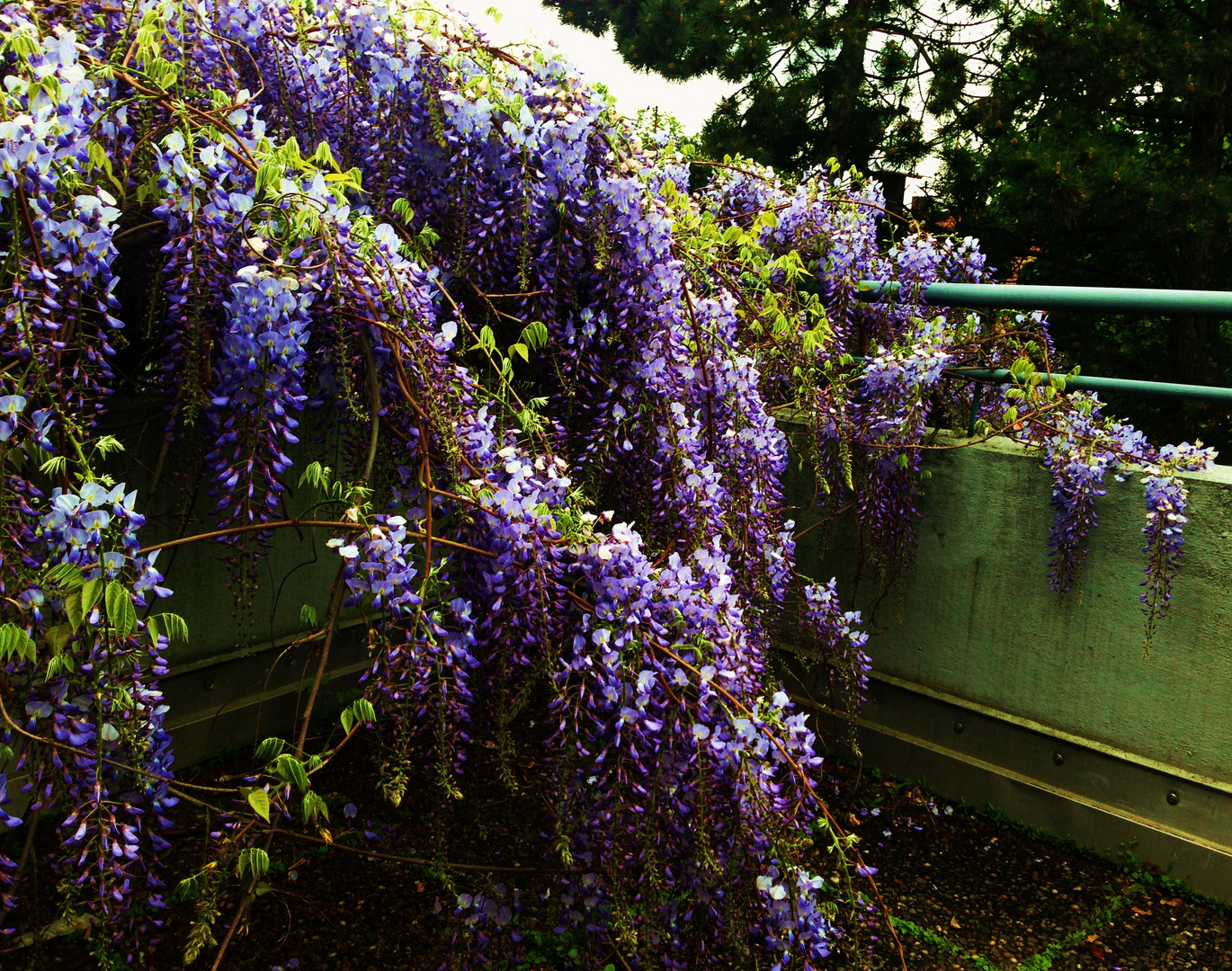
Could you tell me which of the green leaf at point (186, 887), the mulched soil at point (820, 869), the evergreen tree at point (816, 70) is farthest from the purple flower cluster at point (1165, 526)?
the evergreen tree at point (816, 70)

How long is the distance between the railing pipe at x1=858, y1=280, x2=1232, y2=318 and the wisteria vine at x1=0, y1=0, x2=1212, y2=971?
621 mm

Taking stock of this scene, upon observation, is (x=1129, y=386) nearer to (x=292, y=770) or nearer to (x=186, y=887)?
(x=292, y=770)

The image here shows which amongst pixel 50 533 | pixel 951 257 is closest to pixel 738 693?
pixel 50 533

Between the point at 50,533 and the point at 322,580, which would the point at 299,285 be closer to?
the point at 50,533

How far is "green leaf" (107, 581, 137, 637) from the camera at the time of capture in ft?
4.19

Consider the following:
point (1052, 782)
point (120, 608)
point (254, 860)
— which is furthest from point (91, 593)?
point (1052, 782)

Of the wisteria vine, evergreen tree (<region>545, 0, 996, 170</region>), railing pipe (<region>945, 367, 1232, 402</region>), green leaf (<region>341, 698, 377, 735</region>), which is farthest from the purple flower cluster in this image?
evergreen tree (<region>545, 0, 996, 170</region>)

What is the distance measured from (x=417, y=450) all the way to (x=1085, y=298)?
2.27 metres

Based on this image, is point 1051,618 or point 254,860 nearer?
point 254,860

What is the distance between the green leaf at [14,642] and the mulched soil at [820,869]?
3.40 ft

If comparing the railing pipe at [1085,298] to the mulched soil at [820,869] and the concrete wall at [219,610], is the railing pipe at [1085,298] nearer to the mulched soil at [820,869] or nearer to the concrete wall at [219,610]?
the mulched soil at [820,869]

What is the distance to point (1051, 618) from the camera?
327 centimetres

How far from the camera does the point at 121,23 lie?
2059mm

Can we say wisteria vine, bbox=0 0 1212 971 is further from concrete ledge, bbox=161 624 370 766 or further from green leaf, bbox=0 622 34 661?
concrete ledge, bbox=161 624 370 766
